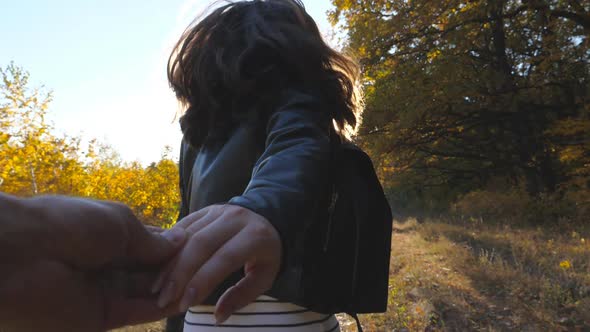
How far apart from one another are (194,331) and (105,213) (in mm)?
795

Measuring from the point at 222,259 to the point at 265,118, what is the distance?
559 millimetres

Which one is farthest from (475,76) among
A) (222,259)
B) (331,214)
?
(222,259)

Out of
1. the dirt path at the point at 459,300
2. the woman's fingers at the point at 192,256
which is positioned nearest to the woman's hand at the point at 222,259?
the woman's fingers at the point at 192,256

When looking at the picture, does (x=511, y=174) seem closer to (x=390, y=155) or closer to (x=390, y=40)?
(x=390, y=155)

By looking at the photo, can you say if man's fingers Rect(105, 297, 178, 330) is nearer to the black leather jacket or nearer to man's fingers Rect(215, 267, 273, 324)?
man's fingers Rect(215, 267, 273, 324)

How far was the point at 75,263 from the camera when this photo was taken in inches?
17.1

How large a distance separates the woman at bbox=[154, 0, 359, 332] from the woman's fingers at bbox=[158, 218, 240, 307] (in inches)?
3.0

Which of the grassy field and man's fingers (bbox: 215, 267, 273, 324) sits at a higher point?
man's fingers (bbox: 215, 267, 273, 324)

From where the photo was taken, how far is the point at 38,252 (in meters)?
0.39

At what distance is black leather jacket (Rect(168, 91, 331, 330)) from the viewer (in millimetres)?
608

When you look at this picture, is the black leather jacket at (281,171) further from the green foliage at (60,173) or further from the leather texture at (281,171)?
the green foliage at (60,173)

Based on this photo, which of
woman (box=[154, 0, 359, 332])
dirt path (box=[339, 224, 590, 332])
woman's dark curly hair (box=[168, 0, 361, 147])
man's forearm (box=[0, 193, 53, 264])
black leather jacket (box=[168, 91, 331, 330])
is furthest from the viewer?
dirt path (box=[339, 224, 590, 332])

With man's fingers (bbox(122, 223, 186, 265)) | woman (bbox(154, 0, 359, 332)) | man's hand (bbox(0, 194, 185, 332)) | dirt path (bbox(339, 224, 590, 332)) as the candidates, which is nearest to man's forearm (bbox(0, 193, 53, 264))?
man's hand (bbox(0, 194, 185, 332))

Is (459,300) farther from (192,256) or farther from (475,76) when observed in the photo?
(475,76)
